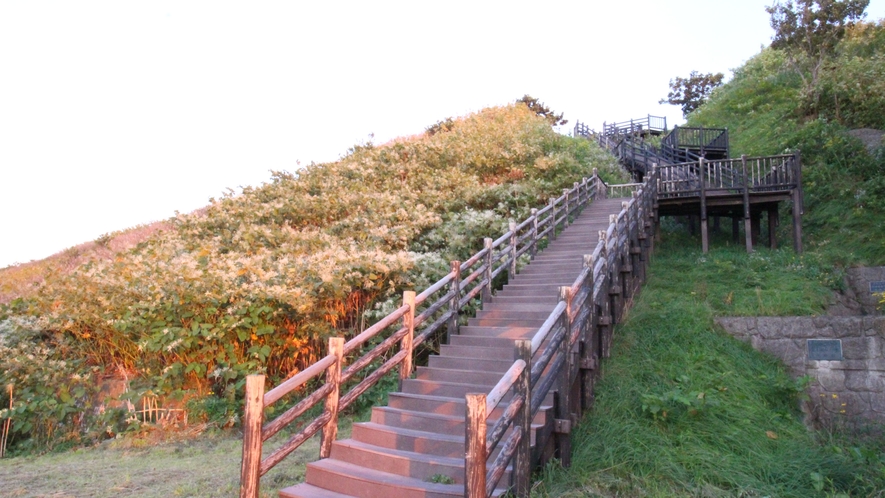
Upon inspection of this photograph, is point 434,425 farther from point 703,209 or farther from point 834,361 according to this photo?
point 703,209

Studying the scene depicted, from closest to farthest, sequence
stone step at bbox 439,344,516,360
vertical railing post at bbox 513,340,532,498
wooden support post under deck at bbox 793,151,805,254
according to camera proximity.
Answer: vertical railing post at bbox 513,340,532,498 < stone step at bbox 439,344,516,360 < wooden support post under deck at bbox 793,151,805,254

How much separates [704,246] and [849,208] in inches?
168

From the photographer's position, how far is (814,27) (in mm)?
24172

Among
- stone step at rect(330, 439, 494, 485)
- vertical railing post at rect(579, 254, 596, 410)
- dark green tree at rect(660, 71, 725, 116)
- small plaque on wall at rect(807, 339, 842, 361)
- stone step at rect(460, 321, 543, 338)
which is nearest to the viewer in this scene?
stone step at rect(330, 439, 494, 485)

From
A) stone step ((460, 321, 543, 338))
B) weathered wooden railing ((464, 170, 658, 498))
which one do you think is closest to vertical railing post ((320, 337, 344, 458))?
weathered wooden railing ((464, 170, 658, 498))

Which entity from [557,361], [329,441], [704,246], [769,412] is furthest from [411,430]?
[704,246]

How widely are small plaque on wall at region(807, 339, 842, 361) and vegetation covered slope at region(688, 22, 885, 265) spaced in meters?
3.88

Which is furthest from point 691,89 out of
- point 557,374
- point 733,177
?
point 557,374

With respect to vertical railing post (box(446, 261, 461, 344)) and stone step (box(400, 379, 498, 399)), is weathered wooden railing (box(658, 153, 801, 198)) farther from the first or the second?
stone step (box(400, 379, 498, 399))

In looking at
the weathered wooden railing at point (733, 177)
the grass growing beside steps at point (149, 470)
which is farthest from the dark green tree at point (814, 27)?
the grass growing beside steps at point (149, 470)

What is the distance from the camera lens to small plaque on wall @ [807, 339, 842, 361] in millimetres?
9969

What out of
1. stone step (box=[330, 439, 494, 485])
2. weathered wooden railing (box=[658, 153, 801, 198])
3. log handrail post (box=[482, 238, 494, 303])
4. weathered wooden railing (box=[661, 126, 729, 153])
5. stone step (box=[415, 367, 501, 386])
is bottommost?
stone step (box=[330, 439, 494, 485])

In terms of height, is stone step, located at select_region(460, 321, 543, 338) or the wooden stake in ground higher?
stone step, located at select_region(460, 321, 543, 338)

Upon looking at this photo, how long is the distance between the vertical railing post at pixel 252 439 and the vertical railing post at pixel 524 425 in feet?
7.06
